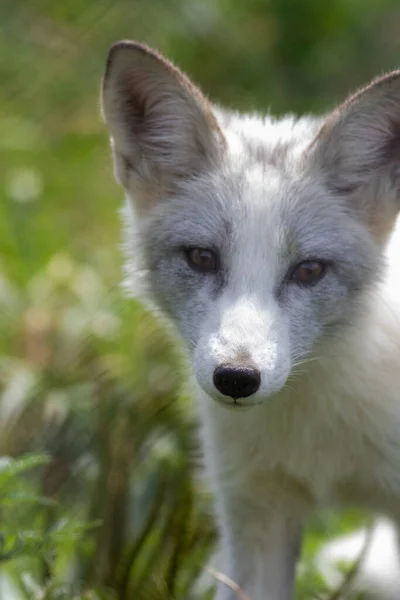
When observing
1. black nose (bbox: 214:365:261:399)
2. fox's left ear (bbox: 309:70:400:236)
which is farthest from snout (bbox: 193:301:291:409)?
fox's left ear (bbox: 309:70:400:236)

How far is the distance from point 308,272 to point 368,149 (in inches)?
16.8

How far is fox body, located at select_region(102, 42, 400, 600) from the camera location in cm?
316

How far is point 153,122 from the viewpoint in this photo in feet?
11.5

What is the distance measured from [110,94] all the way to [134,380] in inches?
64.8

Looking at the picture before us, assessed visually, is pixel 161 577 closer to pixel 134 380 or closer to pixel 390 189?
pixel 134 380

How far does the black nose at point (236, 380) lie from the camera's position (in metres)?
2.90

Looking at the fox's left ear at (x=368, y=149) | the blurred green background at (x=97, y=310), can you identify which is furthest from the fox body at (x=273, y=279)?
the blurred green background at (x=97, y=310)

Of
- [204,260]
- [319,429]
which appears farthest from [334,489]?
[204,260]

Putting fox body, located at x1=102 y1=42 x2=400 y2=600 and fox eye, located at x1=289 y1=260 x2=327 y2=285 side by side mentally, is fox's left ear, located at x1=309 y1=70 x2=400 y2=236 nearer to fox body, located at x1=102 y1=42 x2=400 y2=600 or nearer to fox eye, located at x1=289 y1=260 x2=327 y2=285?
fox body, located at x1=102 y1=42 x2=400 y2=600

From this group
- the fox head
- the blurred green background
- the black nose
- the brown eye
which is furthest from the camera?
the blurred green background

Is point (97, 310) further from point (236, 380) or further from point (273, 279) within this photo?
point (236, 380)

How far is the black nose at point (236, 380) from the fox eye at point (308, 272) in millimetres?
411

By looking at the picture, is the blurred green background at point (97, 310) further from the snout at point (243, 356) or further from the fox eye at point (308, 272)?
the fox eye at point (308, 272)

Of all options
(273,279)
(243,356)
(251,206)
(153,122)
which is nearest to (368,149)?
(251,206)
